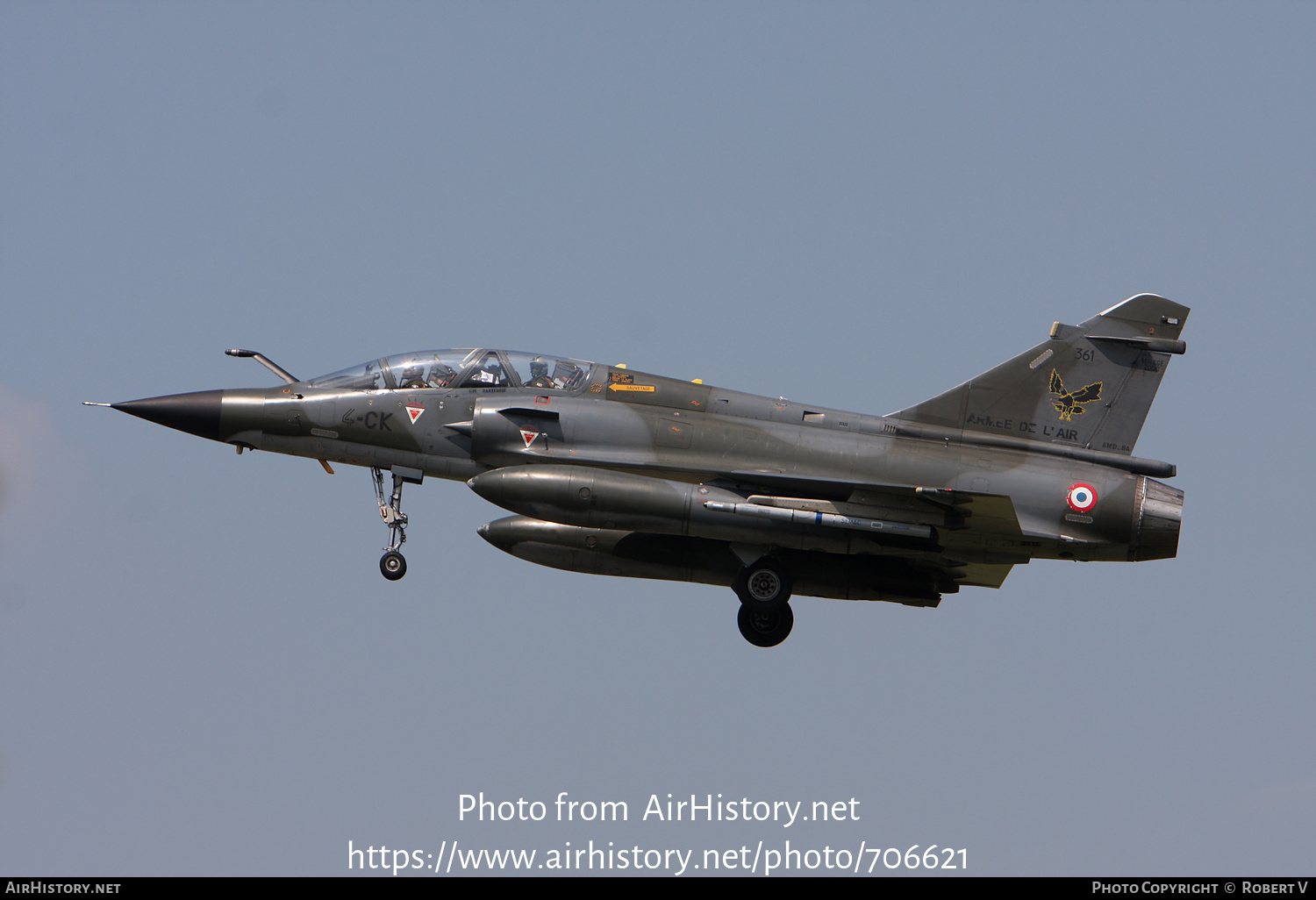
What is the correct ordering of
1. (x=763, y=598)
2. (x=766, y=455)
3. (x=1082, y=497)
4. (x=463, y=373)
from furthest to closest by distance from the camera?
1. (x=463, y=373)
2. (x=763, y=598)
3. (x=766, y=455)
4. (x=1082, y=497)

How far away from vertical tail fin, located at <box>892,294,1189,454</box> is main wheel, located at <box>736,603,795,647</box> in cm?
308

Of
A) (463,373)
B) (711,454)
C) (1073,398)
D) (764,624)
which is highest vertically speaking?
(1073,398)

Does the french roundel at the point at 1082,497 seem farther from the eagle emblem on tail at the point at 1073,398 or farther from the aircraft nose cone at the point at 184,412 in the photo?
the aircraft nose cone at the point at 184,412

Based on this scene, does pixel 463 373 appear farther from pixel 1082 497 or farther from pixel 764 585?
pixel 1082 497

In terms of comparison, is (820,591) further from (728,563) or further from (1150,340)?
(1150,340)

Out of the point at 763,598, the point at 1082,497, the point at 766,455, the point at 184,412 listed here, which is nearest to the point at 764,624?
the point at 763,598

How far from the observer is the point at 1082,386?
2006cm

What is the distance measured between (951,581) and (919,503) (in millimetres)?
2579

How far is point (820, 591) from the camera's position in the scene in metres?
20.8

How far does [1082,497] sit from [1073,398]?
1.62 metres

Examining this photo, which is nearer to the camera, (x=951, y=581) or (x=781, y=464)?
(x=781, y=464)

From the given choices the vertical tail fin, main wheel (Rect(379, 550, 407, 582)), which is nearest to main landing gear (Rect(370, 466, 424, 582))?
main wheel (Rect(379, 550, 407, 582))

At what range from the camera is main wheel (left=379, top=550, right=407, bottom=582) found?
19562 mm

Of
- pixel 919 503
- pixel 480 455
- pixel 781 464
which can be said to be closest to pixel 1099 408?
pixel 919 503
